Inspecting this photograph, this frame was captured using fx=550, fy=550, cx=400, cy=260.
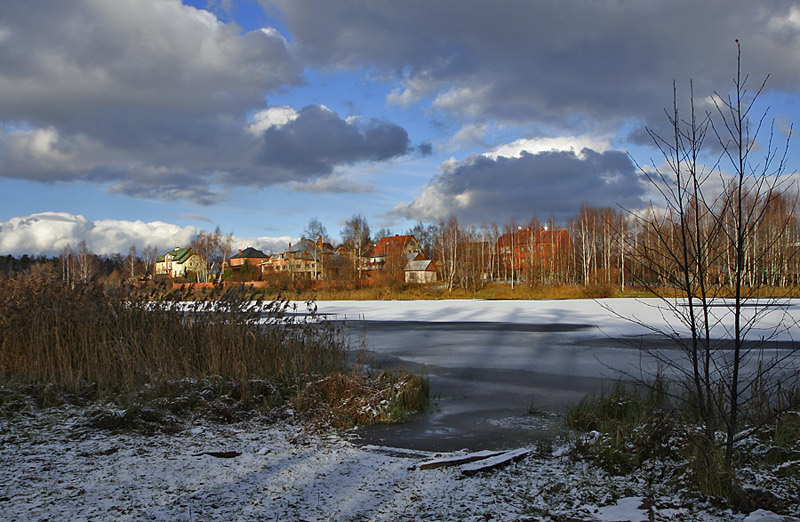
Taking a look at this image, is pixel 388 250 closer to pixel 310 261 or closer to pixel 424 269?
pixel 424 269

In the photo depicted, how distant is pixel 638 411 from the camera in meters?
5.98

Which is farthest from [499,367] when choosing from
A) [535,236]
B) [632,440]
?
[535,236]

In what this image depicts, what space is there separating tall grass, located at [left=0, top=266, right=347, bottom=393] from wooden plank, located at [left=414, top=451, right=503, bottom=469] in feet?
10.1

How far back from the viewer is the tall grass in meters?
7.62

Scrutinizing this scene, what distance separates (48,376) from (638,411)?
766cm

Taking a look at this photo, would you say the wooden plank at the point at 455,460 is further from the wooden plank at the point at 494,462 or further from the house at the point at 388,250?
the house at the point at 388,250

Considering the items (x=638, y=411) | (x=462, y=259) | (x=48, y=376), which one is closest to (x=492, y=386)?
(x=638, y=411)

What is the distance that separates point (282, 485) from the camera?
4270 millimetres

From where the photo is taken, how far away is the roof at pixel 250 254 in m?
133

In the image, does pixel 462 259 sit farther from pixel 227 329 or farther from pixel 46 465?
pixel 46 465

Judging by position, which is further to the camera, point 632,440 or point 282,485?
point 632,440

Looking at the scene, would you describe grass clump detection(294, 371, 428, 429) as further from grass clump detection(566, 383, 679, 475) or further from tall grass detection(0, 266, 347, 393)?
grass clump detection(566, 383, 679, 475)

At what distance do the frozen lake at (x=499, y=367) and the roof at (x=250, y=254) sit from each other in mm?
116384

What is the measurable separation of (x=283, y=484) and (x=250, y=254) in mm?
134127
